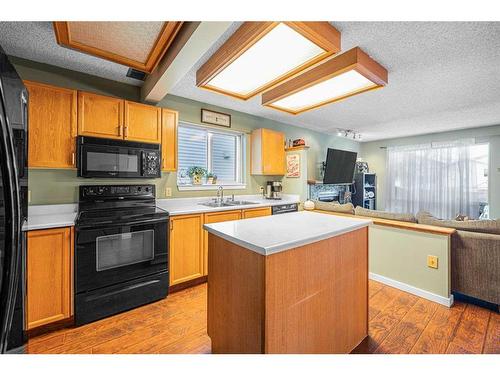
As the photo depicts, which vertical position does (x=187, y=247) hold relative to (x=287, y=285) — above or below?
below

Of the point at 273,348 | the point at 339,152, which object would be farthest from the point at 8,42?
the point at 339,152

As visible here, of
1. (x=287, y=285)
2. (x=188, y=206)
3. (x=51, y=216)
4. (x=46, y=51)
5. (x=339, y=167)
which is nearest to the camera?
(x=287, y=285)

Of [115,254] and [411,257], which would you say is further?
[411,257]

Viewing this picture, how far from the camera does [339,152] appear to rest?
16.4 ft

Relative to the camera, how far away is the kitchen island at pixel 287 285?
108 centimetres

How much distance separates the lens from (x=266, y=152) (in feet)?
12.8

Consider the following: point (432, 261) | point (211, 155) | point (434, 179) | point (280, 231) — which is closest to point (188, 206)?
point (211, 155)

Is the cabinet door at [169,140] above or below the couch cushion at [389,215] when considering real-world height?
above

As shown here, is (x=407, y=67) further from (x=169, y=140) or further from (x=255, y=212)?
(x=169, y=140)

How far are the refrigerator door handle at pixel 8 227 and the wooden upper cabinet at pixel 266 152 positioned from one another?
3.21m

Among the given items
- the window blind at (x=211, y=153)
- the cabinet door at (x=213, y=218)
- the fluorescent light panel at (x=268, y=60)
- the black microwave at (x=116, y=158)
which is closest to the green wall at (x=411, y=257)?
the cabinet door at (x=213, y=218)

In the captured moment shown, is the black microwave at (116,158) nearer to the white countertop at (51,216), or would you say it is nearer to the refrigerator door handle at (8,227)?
the white countertop at (51,216)

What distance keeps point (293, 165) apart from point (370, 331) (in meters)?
2.85
